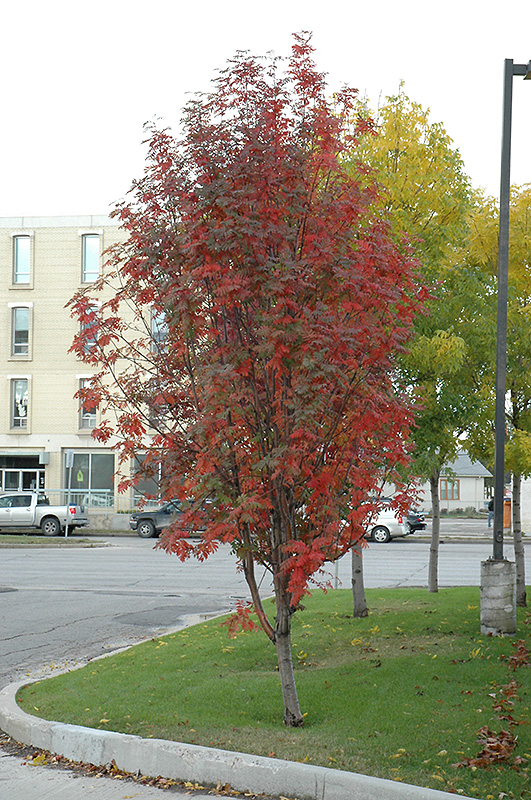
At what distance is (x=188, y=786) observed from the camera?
5.57m

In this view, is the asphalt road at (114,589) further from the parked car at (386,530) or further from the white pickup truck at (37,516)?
the white pickup truck at (37,516)

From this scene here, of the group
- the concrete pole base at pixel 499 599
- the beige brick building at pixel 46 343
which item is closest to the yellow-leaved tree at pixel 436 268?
the concrete pole base at pixel 499 599

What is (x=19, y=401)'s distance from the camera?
147ft

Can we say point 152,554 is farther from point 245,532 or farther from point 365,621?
point 245,532

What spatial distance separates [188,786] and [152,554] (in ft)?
67.3

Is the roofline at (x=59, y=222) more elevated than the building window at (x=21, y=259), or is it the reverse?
the roofline at (x=59, y=222)

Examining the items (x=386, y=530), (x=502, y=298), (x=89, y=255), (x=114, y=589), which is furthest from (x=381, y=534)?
(x=502, y=298)

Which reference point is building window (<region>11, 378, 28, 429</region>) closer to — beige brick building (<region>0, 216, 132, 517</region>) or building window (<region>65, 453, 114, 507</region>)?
beige brick building (<region>0, 216, 132, 517</region>)

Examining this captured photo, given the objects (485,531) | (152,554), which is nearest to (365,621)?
(152,554)

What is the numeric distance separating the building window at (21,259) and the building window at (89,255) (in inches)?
117

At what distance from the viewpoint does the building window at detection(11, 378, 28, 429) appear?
1761 inches

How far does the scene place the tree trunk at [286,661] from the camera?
6387 millimetres

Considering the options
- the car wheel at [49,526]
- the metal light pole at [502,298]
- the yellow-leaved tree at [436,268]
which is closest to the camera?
the metal light pole at [502,298]

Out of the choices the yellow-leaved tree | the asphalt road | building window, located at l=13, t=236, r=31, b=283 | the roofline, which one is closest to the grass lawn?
the asphalt road
